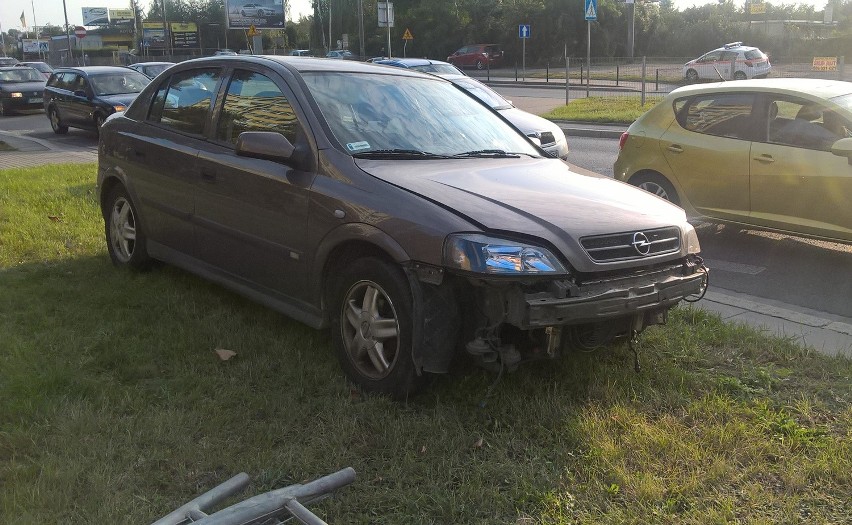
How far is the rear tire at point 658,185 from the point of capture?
8281 millimetres

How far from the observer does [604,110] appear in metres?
22.5

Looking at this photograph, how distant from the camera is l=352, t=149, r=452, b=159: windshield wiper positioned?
4.64 metres

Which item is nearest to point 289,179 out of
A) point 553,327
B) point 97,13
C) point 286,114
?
point 286,114

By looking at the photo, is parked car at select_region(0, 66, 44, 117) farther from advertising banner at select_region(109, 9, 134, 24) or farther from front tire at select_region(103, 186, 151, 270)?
advertising banner at select_region(109, 9, 134, 24)

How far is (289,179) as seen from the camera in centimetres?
474

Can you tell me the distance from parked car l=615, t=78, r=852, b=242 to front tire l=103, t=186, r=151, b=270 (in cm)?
485

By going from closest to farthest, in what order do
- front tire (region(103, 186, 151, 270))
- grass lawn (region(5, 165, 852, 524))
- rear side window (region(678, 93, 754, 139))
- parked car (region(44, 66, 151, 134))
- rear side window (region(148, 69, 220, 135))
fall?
grass lawn (region(5, 165, 852, 524)), rear side window (region(148, 69, 220, 135)), front tire (region(103, 186, 151, 270)), rear side window (region(678, 93, 754, 139)), parked car (region(44, 66, 151, 134))

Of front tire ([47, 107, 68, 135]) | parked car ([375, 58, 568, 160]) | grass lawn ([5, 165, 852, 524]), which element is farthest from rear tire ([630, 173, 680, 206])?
front tire ([47, 107, 68, 135])

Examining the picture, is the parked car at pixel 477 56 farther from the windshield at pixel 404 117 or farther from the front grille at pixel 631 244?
the front grille at pixel 631 244

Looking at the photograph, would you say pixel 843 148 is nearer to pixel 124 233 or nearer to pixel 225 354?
pixel 225 354

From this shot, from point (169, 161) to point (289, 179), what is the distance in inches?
58.1

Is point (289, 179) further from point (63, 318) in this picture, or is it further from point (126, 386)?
point (63, 318)

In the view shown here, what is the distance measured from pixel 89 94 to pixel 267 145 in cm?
1647

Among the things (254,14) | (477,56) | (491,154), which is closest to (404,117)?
(491,154)
